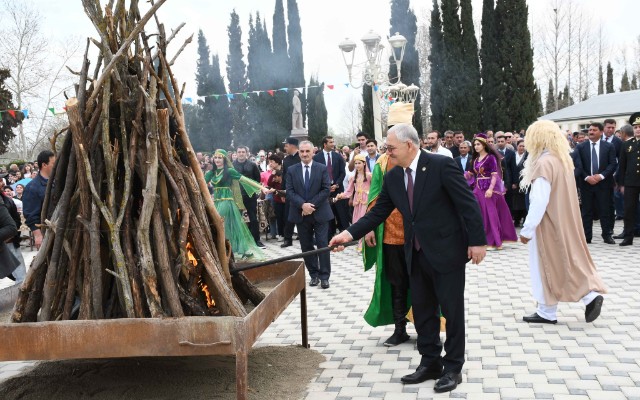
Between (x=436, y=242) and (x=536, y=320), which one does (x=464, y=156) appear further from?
(x=436, y=242)

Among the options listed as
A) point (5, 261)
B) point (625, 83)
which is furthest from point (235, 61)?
point (5, 261)

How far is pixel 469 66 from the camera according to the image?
3644cm

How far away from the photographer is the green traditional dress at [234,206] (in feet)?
38.4

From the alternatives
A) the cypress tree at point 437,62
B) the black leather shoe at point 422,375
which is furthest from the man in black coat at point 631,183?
the cypress tree at point 437,62

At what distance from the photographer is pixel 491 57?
3566cm

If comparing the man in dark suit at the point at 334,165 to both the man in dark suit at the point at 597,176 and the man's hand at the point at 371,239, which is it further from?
the man's hand at the point at 371,239

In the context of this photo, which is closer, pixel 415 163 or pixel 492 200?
pixel 415 163

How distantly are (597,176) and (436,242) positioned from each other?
8097 millimetres

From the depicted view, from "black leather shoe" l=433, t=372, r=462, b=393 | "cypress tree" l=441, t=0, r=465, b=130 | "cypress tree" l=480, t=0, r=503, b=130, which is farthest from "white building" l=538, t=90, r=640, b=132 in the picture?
"black leather shoe" l=433, t=372, r=462, b=393

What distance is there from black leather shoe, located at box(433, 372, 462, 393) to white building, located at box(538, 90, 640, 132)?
32.6m

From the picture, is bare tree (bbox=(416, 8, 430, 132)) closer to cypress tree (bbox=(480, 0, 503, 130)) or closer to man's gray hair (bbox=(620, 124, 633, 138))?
cypress tree (bbox=(480, 0, 503, 130))

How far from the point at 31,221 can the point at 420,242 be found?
4.71 m

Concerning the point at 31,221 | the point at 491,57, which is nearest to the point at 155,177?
the point at 31,221

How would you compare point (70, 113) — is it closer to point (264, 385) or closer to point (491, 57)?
point (264, 385)
